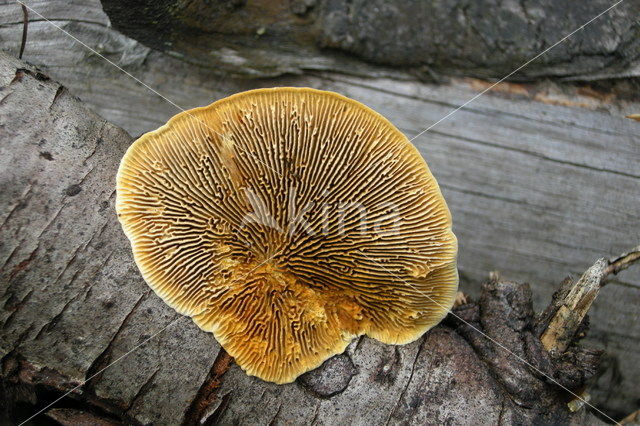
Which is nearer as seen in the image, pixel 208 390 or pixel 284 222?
pixel 208 390

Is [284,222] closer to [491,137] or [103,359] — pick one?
[103,359]

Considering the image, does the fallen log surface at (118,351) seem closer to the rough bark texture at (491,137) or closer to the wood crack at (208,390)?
the wood crack at (208,390)

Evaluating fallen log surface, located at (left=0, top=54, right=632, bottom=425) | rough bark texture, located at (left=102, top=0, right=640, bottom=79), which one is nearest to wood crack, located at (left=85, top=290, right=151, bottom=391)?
fallen log surface, located at (left=0, top=54, right=632, bottom=425)

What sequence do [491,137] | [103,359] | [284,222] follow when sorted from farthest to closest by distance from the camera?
[491,137] → [284,222] → [103,359]

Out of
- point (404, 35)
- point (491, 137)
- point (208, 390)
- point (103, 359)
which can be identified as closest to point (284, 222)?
point (208, 390)

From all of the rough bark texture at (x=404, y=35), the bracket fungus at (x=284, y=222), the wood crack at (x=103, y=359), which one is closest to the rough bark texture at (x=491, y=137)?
the rough bark texture at (x=404, y=35)

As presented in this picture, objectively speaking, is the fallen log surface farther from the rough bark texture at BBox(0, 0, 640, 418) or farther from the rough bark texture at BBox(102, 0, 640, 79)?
the rough bark texture at BBox(102, 0, 640, 79)
